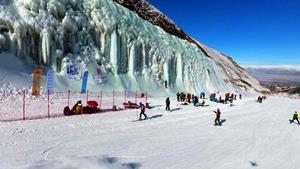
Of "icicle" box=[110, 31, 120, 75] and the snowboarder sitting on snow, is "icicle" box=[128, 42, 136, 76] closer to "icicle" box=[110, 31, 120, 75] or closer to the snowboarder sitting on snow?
"icicle" box=[110, 31, 120, 75]

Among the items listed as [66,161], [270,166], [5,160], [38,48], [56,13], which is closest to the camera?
[66,161]

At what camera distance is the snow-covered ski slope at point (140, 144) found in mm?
15701

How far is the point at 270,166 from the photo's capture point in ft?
58.4

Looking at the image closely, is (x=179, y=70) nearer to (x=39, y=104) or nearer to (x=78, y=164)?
(x=39, y=104)

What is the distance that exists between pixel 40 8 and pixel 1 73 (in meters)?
11.0

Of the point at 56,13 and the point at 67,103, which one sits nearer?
the point at 67,103

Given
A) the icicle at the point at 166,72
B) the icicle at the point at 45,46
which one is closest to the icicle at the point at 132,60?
the icicle at the point at 166,72

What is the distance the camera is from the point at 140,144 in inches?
780

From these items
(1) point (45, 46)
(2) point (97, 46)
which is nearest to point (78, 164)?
(1) point (45, 46)

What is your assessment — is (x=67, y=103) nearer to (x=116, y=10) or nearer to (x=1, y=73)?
(x=1, y=73)

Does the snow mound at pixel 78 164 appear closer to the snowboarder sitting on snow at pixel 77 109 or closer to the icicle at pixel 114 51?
the snowboarder sitting on snow at pixel 77 109

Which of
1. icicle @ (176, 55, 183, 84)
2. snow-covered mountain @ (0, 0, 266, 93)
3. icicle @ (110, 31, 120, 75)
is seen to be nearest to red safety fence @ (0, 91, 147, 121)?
snow-covered mountain @ (0, 0, 266, 93)

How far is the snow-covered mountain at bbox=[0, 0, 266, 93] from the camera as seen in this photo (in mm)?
37812

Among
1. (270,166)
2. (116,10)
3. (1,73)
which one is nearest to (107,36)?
(116,10)
